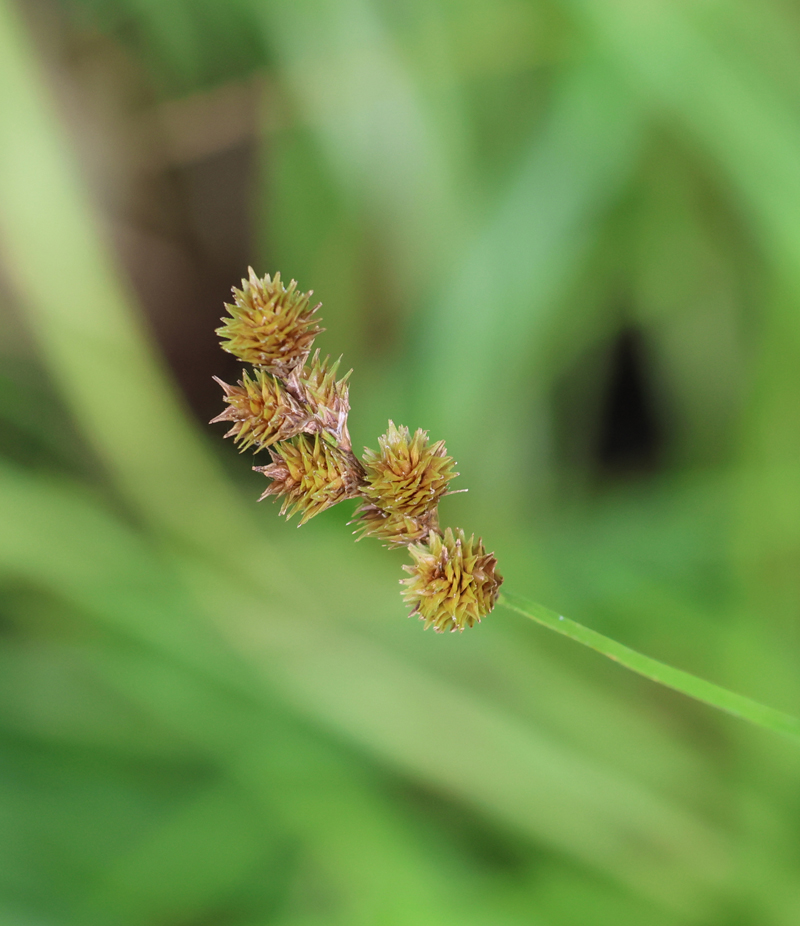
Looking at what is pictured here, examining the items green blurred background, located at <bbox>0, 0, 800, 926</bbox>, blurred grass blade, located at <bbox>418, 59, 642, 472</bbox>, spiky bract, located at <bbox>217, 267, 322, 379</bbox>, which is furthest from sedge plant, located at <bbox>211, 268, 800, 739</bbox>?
blurred grass blade, located at <bbox>418, 59, 642, 472</bbox>

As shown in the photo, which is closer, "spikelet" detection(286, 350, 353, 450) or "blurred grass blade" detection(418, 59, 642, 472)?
"spikelet" detection(286, 350, 353, 450)

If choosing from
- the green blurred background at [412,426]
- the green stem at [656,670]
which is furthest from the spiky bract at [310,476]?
the green blurred background at [412,426]

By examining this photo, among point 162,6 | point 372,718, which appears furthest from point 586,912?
point 162,6

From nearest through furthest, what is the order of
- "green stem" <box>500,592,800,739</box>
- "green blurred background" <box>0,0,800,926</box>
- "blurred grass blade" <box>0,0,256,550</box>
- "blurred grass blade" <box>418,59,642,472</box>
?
"green stem" <box>500,592,800,739</box>, "green blurred background" <box>0,0,800,926</box>, "blurred grass blade" <box>418,59,642,472</box>, "blurred grass blade" <box>0,0,256,550</box>

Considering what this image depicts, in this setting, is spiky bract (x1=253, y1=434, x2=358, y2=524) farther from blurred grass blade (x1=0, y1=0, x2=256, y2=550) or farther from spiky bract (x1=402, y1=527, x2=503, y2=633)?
blurred grass blade (x1=0, y1=0, x2=256, y2=550)

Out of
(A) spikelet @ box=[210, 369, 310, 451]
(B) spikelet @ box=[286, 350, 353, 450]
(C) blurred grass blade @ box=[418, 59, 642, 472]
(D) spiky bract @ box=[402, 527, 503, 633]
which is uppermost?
(C) blurred grass blade @ box=[418, 59, 642, 472]

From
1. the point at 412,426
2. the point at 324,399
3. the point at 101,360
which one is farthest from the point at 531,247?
the point at 324,399

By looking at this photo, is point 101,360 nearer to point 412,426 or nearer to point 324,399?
point 412,426

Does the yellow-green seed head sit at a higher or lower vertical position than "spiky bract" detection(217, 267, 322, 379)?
lower
